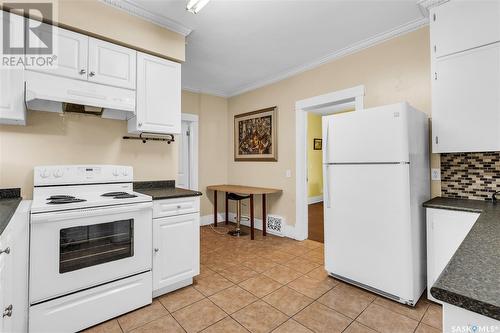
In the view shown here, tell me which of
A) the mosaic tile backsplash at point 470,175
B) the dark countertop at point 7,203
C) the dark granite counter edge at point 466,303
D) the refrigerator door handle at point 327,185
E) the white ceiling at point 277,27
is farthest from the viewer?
the refrigerator door handle at point 327,185

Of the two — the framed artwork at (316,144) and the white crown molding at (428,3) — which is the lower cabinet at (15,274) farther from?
the framed artwork at (316,144)

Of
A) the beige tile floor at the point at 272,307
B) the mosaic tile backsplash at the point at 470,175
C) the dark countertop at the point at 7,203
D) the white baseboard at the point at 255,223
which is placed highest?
the mosaic tile backsplash at the point at 470,175

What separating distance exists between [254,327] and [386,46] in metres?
3.08

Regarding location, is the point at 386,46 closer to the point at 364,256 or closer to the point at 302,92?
the point at 302,92

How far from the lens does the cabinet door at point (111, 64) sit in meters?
2.18

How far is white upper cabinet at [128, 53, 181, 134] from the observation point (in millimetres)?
2430

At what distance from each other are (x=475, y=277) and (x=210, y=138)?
4471mm

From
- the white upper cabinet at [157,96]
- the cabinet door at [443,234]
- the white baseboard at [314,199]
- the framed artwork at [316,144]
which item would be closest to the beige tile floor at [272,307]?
the cabinet door at [443,234]

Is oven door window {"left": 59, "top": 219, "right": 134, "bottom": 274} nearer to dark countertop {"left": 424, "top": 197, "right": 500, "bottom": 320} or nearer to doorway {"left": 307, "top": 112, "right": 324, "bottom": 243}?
dark countertop {"left": 424, "top": 197, "right": 500, "bottom": 320}

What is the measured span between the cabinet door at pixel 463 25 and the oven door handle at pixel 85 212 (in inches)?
113

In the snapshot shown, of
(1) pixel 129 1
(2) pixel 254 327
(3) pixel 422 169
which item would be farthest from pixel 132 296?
(3) pixel 422 169

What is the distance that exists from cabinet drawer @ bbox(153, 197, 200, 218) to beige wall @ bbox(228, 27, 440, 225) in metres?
1.91

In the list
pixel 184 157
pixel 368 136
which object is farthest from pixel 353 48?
pixel 184 157

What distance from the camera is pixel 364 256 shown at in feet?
7.43
